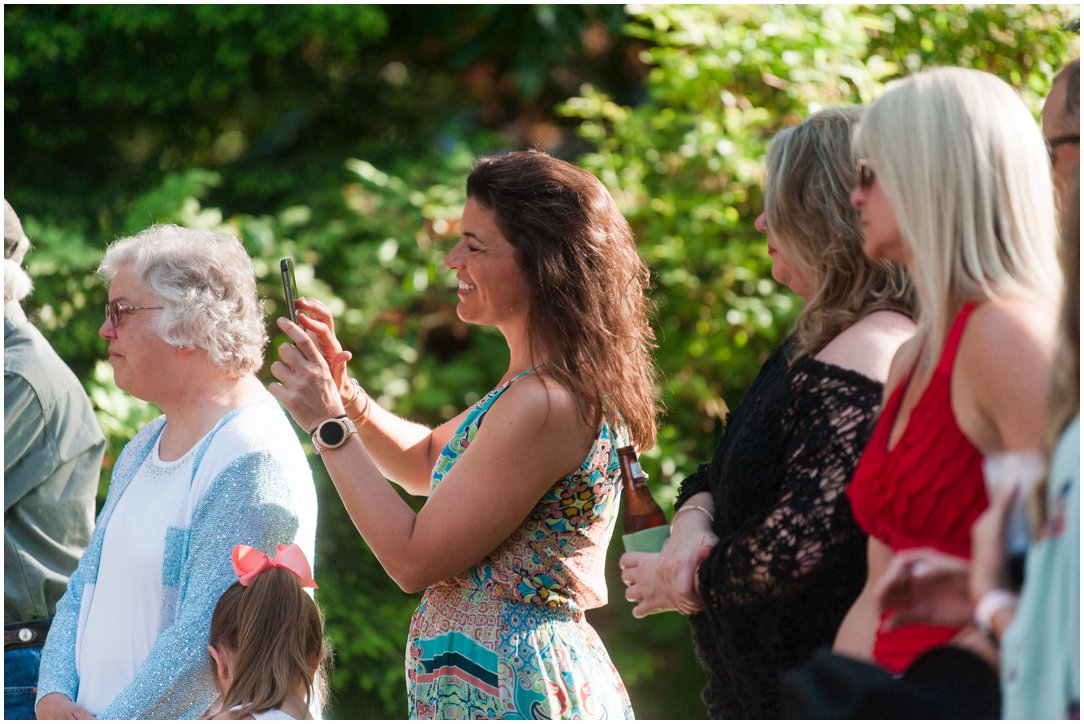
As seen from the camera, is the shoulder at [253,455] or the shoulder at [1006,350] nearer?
the shoulder at [1006,350]

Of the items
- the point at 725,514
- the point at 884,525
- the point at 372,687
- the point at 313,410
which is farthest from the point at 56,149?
the point at 884,525

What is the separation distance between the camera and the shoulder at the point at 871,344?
2.03m

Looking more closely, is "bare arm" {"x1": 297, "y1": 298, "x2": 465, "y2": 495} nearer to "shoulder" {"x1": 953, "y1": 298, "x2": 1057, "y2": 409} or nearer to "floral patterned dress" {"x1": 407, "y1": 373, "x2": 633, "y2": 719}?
"floral patterned dress" {"x1": 407, "y1": 373, "x2": 633, "y2": 719}

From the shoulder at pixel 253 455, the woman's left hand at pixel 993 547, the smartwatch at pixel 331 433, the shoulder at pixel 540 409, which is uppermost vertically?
the woman's left hand at pixel 993 547

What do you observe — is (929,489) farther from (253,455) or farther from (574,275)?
(253,455)

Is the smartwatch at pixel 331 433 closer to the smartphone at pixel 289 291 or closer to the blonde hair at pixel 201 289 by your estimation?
the smartphone at pixel 289 291

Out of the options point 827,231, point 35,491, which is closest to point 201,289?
point 35,491

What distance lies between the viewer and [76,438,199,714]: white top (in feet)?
8.56

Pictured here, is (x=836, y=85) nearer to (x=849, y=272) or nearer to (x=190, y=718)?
(x=849, y=272)

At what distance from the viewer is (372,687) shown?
555 centimetres

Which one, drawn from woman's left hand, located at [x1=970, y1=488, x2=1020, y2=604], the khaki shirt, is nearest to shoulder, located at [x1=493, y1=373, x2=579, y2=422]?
woman's left hand, located at [x1=970, y1=488, x2=1020, y2=604]

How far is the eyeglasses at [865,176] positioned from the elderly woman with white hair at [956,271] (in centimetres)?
4

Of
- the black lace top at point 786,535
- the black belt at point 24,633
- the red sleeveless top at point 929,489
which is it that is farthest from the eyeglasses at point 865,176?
the black belt at point 24,633

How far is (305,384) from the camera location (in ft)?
8.36
